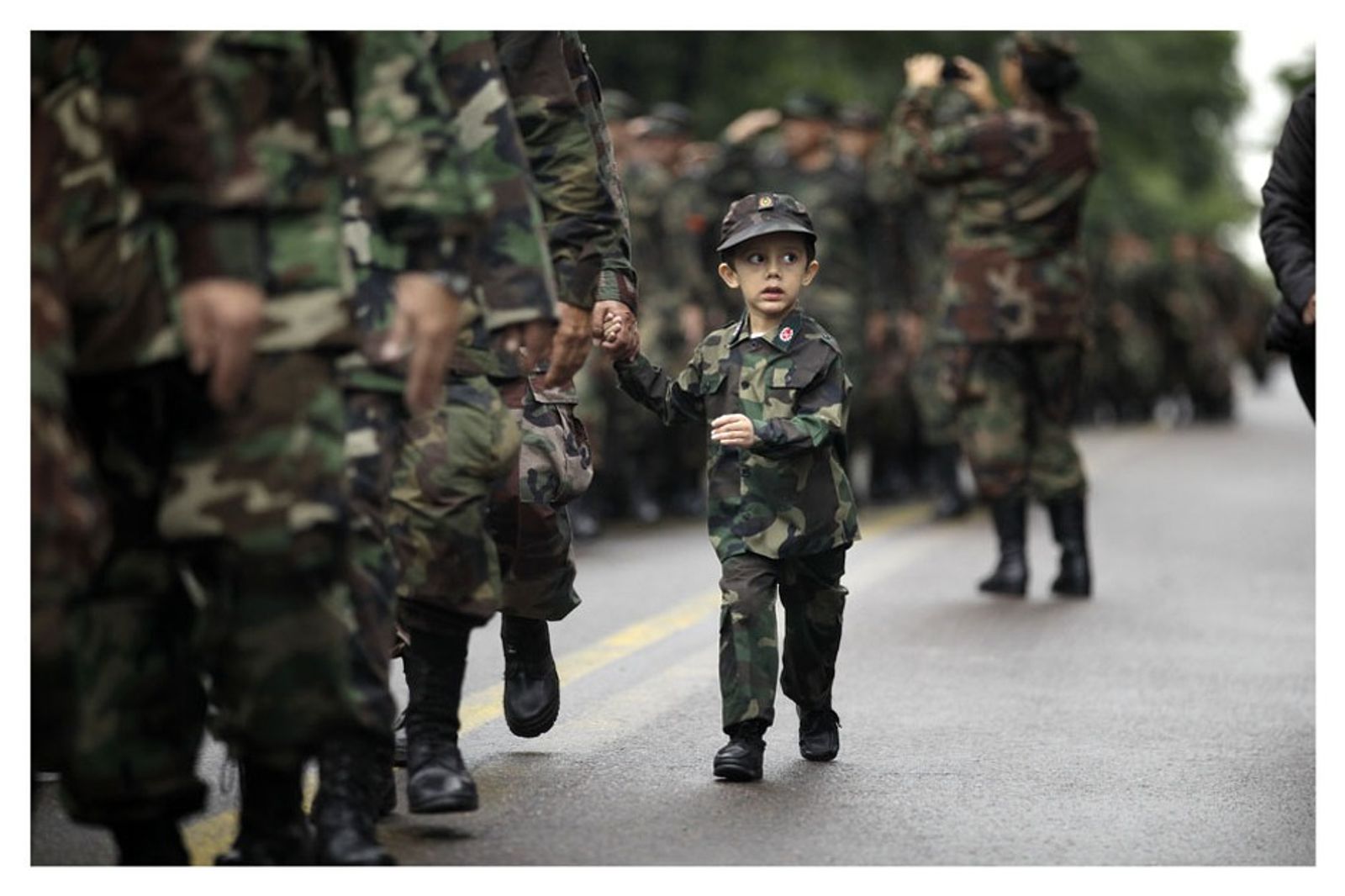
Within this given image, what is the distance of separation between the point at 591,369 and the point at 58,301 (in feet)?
30.9

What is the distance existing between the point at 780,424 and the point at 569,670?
195 cm

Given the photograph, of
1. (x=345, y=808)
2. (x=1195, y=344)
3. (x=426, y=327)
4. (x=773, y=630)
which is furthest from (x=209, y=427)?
(x=1195, y=344)

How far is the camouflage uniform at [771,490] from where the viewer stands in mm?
5953

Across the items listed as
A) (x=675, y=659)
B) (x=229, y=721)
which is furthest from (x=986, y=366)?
(x=229, y=721)

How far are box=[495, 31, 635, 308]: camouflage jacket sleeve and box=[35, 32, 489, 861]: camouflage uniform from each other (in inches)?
51.3

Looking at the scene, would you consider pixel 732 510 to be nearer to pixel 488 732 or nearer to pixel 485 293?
pixel 488 732

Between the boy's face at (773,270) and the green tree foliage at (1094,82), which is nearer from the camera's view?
the boy's face at (773,270)

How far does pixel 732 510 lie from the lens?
607cm

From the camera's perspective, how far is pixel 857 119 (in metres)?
15.1

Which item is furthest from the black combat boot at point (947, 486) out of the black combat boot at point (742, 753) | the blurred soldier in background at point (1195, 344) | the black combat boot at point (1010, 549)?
the blurred soldier in background at point (1195, 344)

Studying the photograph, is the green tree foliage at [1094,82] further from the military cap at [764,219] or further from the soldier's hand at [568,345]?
the soldier's hand at [568,345]

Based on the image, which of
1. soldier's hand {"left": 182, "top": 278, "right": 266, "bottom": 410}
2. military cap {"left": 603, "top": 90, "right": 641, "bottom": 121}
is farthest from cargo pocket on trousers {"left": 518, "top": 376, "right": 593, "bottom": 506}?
military cap {"left": 603, "top": 90, "right": 641, "bottom": 121}

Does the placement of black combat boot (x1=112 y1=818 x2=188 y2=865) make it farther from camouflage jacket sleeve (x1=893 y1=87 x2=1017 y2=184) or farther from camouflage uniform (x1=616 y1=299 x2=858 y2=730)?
camouflage jacket sleeve (x1=893 y1=87 x2=1017 y2=184)

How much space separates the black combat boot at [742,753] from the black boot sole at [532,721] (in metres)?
0.46
